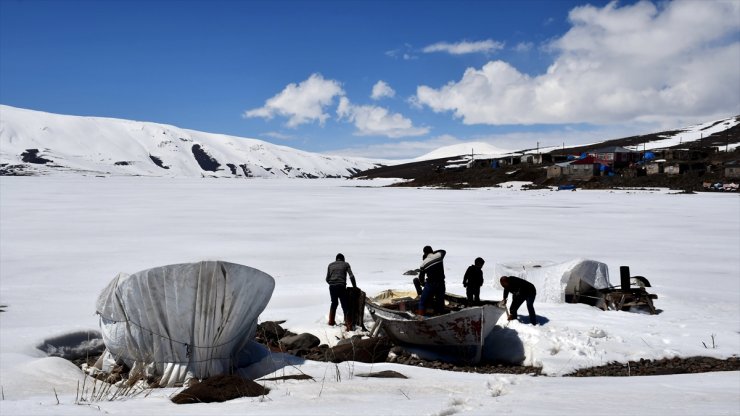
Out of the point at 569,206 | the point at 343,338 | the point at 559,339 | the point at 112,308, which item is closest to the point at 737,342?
the point at 559,339

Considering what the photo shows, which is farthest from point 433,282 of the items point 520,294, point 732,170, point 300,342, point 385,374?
point 732,170

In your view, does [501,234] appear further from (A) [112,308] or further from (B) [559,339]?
(A) [112,308]

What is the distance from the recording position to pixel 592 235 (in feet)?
84.0

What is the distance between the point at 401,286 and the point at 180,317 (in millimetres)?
8071

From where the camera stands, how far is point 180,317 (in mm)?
7797

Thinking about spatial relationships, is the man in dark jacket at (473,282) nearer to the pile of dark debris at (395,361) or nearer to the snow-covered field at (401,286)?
the snow-covered field at (401,286)

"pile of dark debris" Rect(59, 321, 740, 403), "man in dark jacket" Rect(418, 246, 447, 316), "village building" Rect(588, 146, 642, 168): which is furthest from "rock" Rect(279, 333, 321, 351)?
"village building" Rect(588, 146, 642, 168)

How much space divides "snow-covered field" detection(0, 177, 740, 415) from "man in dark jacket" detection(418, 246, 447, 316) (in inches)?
58.3

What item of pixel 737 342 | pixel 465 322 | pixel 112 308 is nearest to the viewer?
pixel 112 308

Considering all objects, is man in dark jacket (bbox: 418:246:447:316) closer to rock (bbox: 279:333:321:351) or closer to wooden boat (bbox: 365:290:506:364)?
wooden boat (bbox: 365:290:506:364)

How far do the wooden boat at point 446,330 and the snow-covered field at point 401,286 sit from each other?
3.03 feet

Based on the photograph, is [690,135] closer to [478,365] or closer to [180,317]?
[478,365]

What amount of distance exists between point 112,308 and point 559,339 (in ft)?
23.9

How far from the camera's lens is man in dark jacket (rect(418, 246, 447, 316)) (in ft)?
34.4
